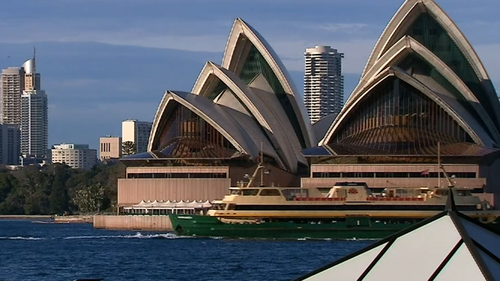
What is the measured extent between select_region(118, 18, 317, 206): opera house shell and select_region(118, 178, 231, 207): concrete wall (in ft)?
0.20

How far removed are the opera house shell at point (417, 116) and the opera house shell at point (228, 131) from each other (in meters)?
4.09

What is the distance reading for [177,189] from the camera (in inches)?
3061

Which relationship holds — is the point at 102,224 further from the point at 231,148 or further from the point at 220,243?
the point at 220,243

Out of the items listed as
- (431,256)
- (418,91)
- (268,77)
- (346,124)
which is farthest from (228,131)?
(431,256)

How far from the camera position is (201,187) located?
254ft

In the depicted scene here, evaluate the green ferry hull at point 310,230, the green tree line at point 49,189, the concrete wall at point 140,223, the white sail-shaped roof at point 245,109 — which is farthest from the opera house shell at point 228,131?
the green tree line at point 49,189

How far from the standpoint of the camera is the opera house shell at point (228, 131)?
77.6 meters

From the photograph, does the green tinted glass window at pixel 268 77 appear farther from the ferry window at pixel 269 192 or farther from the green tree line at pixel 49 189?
the green tree line at pixel 49 189

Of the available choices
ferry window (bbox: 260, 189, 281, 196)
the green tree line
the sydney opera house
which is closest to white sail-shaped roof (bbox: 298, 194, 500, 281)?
ferry window (bbox: 260, 189, 281, 196)

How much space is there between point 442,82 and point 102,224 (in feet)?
78.4

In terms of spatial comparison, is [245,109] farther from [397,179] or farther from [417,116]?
[397,179]

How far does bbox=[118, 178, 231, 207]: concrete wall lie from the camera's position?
77125mm

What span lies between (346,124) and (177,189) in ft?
36.8

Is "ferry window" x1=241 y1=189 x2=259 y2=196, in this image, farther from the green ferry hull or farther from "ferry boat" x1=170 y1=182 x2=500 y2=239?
the green ferry hull
